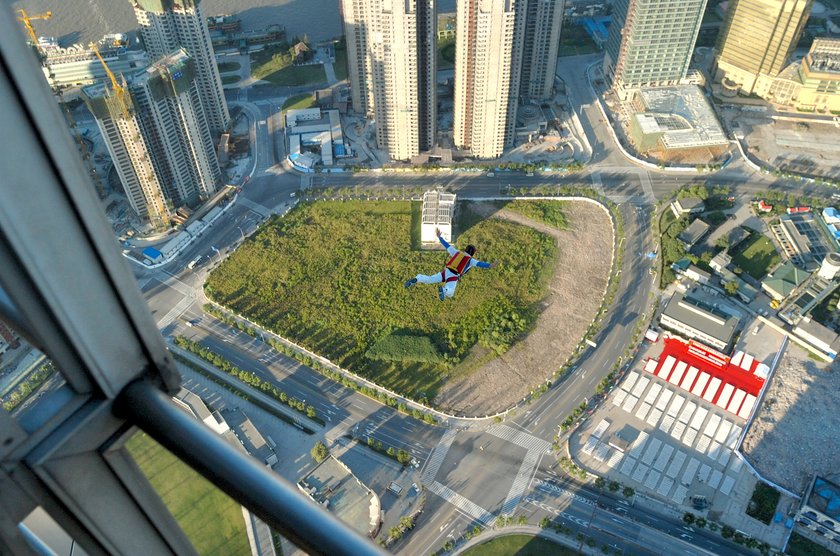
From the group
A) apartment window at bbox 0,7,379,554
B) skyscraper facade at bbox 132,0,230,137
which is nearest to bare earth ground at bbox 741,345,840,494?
apartment window at bbox 0,7,379,554

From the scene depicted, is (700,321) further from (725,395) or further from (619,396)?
(619,396)

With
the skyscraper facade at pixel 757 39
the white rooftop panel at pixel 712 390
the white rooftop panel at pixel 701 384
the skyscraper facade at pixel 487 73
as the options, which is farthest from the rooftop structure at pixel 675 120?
the white rooftop panel at pixel 712 390

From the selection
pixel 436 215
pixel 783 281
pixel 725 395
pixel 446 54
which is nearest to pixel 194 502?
pixel 725 395

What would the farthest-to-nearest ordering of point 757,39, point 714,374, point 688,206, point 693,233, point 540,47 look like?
point 757,39
point 540,47
point 688,206
point 693,233
point 714,374

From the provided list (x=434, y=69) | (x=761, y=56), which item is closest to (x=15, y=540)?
(x=434, y=69)

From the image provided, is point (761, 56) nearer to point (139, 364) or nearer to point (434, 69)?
point (434, 69)

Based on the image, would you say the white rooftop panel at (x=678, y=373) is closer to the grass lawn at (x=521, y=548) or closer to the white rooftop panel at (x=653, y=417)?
the white rooftop panel at (x=653, y=417)

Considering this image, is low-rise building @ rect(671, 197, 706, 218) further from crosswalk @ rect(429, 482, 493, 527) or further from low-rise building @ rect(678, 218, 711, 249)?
crosswalk @ rect(429, 482, 493, 527)
